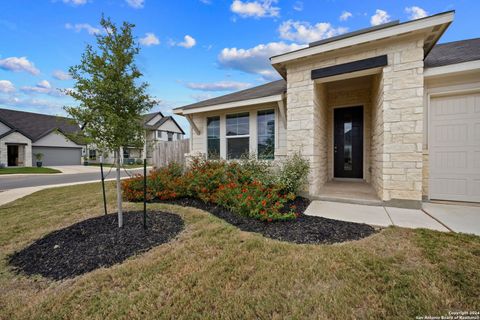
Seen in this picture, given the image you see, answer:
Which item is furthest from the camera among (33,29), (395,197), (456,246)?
(33,29)

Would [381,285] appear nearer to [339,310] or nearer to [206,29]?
[339,310]

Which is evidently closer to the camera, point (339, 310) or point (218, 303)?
point (339, 310)

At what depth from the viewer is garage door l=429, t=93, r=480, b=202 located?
4.07 meters

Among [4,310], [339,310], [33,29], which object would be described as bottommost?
[4,310]

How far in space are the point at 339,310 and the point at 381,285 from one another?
0.57m

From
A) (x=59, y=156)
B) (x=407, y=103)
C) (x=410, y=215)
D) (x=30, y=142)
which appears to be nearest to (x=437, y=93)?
(x=407, y=103)

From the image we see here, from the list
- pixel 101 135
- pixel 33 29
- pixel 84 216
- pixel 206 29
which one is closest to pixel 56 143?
pixel 33 29

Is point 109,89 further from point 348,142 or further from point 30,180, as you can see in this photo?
point 30,180

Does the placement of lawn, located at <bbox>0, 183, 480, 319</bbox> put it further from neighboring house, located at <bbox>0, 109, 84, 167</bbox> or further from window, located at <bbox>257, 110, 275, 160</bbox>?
neighboring house, located at <bbox>0, 109, 84, 167</bbox>

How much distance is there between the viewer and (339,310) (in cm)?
154

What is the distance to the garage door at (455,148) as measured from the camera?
4.07m

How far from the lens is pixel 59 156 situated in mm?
22109

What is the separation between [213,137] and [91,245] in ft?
16.5

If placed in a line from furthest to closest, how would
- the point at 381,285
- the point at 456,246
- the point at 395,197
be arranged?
the point at 395,197
the point at 456,246
the point at 381,285
